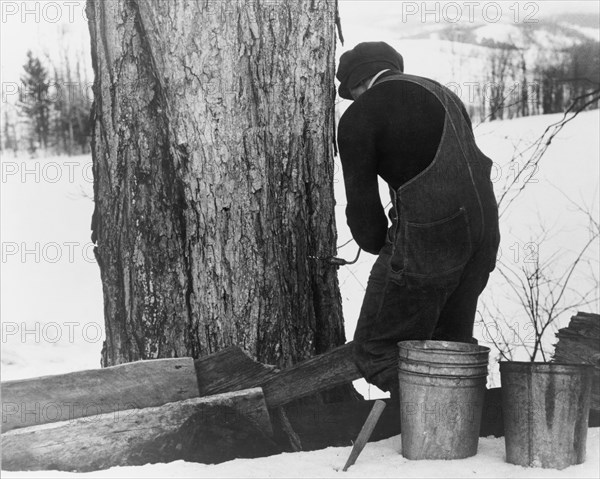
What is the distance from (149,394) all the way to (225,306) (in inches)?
25.6

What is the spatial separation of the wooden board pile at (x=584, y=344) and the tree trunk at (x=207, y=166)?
4.85 feet

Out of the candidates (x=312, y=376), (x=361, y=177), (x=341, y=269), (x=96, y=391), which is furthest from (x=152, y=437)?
(x=341, y=269)

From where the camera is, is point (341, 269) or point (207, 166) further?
point (341, 269)

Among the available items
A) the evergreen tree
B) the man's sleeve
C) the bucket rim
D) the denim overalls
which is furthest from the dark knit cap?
the evergreen tree

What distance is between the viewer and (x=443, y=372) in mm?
3283

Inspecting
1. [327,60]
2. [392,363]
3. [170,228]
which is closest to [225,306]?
[170,228]

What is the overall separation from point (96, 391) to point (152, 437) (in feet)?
1.15

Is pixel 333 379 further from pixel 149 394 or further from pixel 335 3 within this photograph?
pixel 335 3

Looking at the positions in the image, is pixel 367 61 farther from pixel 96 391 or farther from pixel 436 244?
pixel 96 391

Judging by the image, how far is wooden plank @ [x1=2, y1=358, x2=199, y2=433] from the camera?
130 inches

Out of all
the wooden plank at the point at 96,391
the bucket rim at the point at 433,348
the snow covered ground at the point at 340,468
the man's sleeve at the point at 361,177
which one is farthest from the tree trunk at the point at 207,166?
the bucket rim at the point at 433,348

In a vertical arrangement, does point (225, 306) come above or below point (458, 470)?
above

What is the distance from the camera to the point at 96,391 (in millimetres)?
3408

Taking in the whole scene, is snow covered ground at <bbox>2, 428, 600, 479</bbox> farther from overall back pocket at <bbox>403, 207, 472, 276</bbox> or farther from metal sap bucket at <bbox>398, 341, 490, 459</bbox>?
A: overall back pocket at <bbox>403, 207, 472, 276</bbox>
